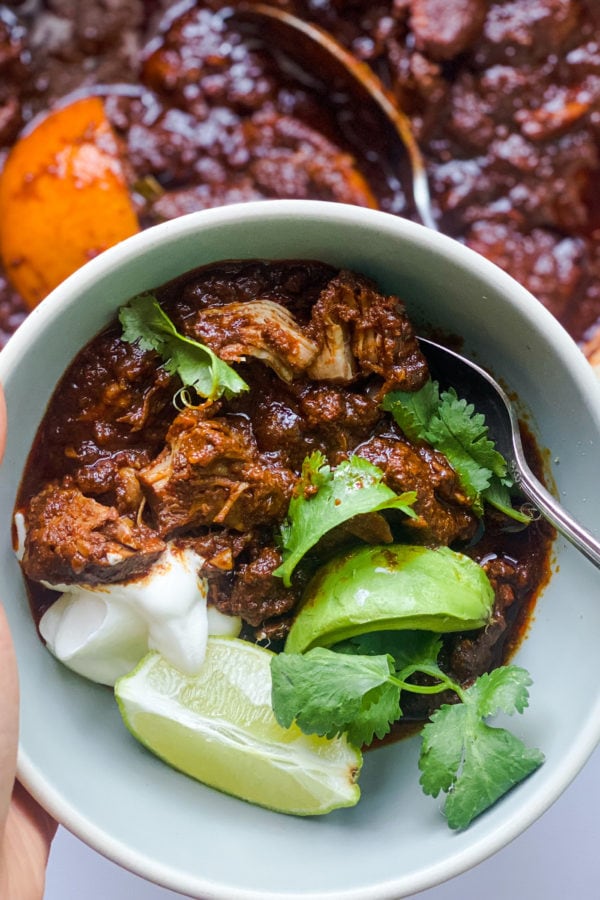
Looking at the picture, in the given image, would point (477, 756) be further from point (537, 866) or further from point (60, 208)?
point (60, 208)

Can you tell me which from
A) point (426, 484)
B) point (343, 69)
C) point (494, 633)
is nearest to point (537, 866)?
point (494, 633)

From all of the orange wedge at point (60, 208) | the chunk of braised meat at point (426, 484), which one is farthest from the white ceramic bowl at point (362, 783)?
the orange wedge at point (60, 208)

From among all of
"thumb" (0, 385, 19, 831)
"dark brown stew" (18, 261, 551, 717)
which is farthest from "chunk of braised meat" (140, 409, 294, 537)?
"thumb" (0, 385, 19, 831)

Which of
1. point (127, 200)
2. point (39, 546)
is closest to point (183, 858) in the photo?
point (39, 546)

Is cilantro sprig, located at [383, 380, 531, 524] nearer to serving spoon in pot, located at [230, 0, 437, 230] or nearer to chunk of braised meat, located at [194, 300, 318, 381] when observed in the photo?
chunk of braised meat, located at [194, 300, 318, 381]

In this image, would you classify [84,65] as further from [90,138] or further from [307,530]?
[307,530]

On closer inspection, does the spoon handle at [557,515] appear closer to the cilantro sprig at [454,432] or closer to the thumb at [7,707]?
Result: the cilantro sprig at [454,432]
